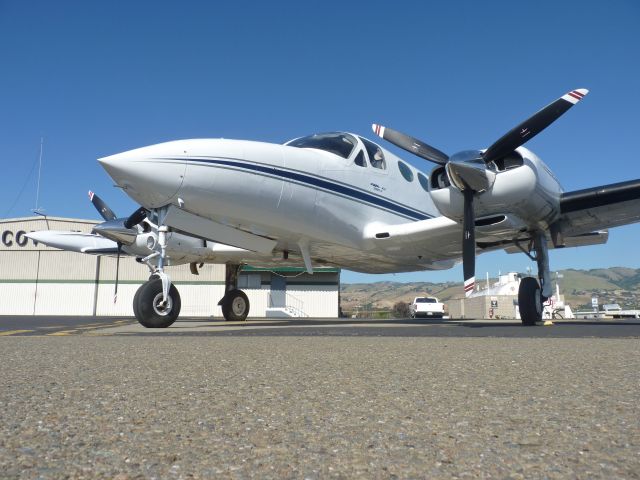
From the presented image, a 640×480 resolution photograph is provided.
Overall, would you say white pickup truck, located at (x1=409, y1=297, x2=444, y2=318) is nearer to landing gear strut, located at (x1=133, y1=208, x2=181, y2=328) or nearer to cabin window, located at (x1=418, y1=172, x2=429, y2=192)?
cabin window, located at (x1=418, y1=172, x2=429, y2=192)

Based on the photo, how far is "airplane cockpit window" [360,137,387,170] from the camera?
1176cm

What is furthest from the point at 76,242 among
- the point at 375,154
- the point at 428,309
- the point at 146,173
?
the point at 428,309

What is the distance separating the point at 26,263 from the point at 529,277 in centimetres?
3604

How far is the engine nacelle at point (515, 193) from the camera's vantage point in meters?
9.12

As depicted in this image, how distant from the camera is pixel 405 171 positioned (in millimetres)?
12969

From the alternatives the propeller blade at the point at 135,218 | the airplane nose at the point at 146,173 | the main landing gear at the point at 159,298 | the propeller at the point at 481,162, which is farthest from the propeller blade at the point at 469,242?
the propeller blade at the point at 135,218

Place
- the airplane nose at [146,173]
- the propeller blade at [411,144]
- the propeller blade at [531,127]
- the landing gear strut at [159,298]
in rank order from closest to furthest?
the airplane nose at [146,173]
the landing gear strut at [159,298]
the propeller blade at [531,127]
the propeller blade at [411,144]

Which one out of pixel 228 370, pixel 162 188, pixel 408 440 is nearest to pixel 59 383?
pixel 228 370

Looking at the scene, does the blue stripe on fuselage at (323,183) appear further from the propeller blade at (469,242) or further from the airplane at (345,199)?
the propeller blade at (469,242)

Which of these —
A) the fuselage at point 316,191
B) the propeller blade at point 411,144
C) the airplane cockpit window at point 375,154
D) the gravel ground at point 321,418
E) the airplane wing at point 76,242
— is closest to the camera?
the gravel ground at point 321,418

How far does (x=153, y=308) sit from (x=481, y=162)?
6850 mm

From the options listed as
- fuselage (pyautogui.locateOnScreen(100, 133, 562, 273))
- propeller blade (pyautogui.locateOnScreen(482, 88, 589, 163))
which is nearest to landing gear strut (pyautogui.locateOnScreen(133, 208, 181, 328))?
fuselage (pyautogui.locateOnScreen(100, 133, 562, 273))

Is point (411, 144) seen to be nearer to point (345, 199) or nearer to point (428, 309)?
point (345, 199)

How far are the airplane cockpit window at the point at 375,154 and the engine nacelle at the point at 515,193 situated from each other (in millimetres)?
2261
